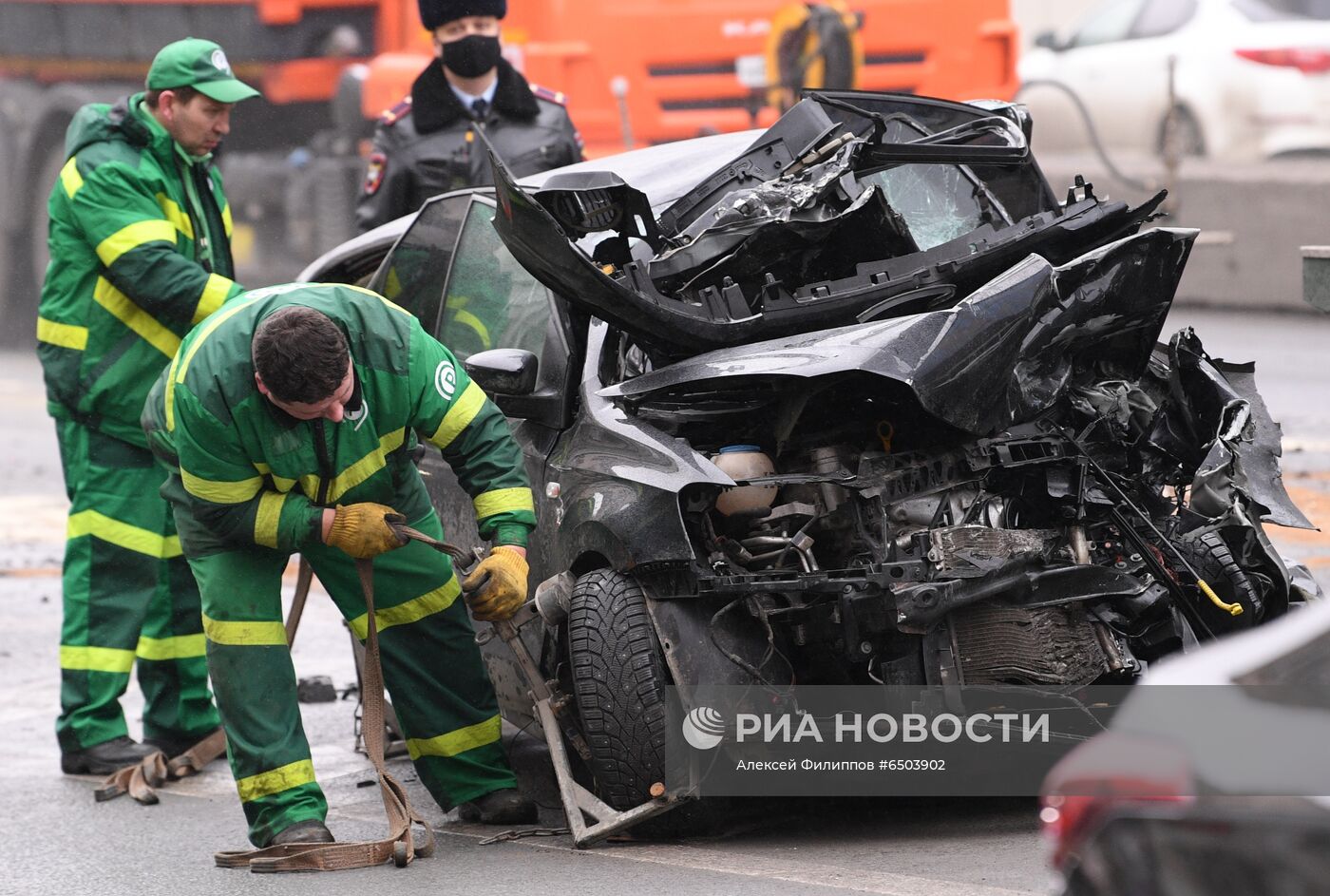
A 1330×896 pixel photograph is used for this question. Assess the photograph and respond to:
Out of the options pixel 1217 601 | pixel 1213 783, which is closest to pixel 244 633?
pixel 1217 601

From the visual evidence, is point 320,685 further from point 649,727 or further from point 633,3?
point 633,3

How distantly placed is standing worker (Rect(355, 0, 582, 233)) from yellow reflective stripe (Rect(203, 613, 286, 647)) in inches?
105

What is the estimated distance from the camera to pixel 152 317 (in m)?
6.32

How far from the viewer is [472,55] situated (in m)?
7.46

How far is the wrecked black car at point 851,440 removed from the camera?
4.69m

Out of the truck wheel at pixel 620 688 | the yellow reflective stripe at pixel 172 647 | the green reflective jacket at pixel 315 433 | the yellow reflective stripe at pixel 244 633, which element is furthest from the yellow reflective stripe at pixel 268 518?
the yellow reflective stripe at pixel 172 647

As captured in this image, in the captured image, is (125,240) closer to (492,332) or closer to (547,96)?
(492,332)

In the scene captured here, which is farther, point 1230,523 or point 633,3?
point 633,3

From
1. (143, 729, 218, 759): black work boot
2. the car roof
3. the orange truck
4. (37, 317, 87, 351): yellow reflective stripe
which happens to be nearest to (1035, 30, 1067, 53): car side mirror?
the orange truck

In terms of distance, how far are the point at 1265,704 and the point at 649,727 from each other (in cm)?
231

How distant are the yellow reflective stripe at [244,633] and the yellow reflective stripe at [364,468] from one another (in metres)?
0.37

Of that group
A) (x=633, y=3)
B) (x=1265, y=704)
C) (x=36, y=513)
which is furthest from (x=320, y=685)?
(x=633, y=3)

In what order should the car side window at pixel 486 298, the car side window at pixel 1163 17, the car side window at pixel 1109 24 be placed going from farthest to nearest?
the car side window at pixel 1109 24
the car side window at pixel 1163 17
the car side window at pixel 486 298

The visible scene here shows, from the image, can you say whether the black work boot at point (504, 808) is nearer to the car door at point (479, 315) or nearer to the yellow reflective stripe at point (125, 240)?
the car door at point (479, 315)
